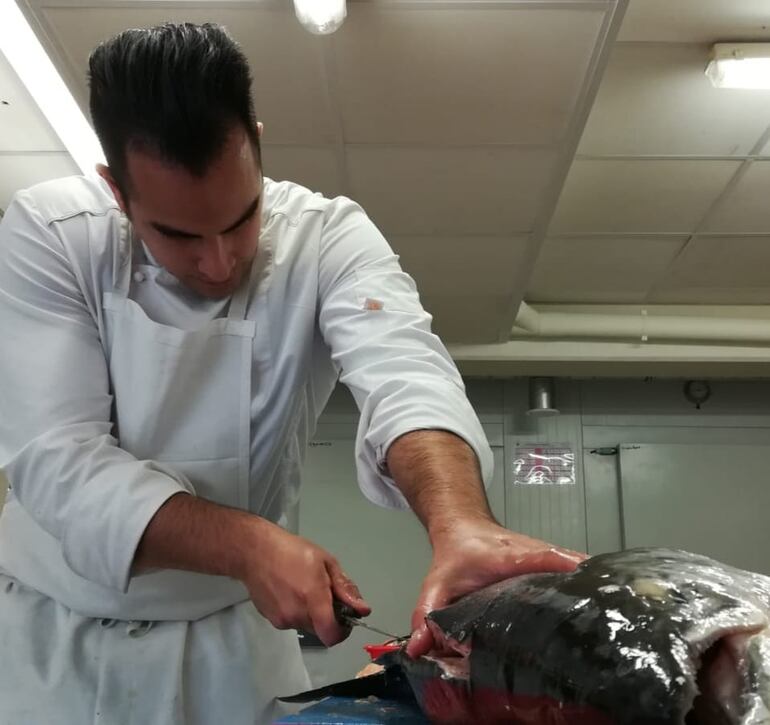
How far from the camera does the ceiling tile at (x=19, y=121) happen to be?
3.06 metres

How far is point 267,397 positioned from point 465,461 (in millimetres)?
452

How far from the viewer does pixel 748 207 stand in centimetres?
412

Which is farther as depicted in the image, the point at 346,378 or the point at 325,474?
the point at 325,474

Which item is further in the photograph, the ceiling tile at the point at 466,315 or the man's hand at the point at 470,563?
the ceiling tile at the point at 466,315

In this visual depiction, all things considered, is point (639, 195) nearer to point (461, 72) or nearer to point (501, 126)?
point (501, 126)

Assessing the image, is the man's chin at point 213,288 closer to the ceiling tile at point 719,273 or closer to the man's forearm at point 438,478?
the man's forearm at point 438,478

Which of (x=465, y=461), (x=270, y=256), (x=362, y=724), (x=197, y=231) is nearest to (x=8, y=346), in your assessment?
(x=197, y=231)

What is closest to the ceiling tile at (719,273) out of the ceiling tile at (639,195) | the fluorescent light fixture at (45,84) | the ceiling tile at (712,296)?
the ceiling tile at (712,296)

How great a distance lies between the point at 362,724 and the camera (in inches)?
31.4

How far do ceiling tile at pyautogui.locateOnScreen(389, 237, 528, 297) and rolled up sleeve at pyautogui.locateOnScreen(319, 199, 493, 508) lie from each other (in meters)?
2.65

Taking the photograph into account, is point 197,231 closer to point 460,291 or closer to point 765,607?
point 765,607

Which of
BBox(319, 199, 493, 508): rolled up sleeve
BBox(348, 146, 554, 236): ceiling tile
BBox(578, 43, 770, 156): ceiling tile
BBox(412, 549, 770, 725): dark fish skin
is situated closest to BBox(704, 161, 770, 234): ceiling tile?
BBox(578, 43, 770, 156): ceiling tile

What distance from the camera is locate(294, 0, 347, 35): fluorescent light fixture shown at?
2.44 m

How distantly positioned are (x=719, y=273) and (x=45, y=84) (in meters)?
3.91
